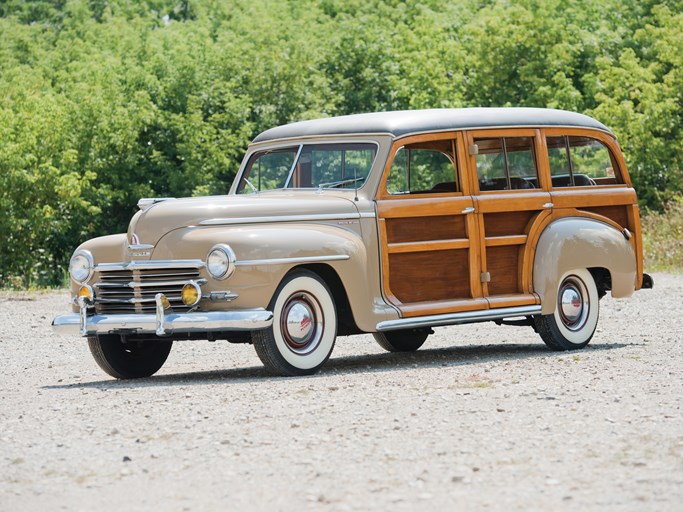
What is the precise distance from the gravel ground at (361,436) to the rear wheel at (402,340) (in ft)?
3.05

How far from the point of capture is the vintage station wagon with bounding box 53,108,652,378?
9.30 metres

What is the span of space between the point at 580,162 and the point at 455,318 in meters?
2.46

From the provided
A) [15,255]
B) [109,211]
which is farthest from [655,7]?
[15,255]

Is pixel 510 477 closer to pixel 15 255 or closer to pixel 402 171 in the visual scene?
pixel 402 171

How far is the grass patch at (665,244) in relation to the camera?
23797 millimetres

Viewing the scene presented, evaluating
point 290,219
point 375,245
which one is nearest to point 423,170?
point 375,245

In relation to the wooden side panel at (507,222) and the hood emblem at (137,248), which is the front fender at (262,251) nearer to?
the hood emblem at (137,248)

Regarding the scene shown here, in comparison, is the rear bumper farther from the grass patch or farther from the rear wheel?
the grass patch

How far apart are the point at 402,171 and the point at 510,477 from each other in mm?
5174

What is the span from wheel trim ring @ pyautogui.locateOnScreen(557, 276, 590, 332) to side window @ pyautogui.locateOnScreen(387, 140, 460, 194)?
5.03 ft

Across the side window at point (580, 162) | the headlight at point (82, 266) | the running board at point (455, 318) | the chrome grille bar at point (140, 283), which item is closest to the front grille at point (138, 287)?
the chrome grille bar at point (140, 283)

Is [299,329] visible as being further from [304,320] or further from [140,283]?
[140,283]

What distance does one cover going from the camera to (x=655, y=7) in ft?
131

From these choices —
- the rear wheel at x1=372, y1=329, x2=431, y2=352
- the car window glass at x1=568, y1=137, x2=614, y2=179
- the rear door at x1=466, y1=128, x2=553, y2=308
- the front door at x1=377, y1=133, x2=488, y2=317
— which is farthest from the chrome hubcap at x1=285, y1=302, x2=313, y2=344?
the car window glass at x1=568, y1=137, x2=614, y2=179
